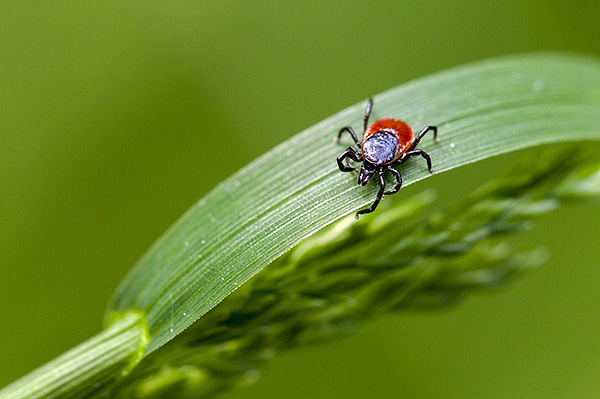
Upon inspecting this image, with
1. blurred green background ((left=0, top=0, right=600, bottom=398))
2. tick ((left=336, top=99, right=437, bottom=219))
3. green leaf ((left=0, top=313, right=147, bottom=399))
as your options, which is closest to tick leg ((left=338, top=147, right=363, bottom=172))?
tick ((left=336, top=99, right=437, bottom=219))

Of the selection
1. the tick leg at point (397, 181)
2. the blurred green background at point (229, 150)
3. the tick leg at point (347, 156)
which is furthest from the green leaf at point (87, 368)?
the blurred green background at point (229, 150)

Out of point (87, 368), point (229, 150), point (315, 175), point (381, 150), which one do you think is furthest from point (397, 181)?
point (229, 150)

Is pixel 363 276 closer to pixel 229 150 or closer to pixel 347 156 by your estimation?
pixel 347 156

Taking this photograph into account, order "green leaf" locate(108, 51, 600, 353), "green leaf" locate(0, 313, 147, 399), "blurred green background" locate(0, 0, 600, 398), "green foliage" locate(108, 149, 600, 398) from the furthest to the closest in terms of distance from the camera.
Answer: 1. "blurred green background" locate(0, 0, 600, 398)
2. "green foliage" locate(108, 149, 600, 398)
3. "green leaf" locate(108, 51, 600, 353)
4. "green leaf" locate(0, 313, 147, 399)

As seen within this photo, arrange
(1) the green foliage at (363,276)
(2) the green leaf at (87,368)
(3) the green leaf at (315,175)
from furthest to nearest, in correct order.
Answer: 1. (1) the green foliage at (363,276)
2. (3) the green leaf at (315,175)
3. (2) the green leaf at (87,368)

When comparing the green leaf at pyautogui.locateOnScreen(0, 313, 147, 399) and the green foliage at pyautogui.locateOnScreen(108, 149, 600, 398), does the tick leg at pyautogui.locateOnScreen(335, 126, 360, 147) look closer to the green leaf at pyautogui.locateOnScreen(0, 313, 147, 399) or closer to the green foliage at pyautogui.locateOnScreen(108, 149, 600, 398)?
the green foliage at pyautogui.locateOnScreen(108, 149, 600, 398)

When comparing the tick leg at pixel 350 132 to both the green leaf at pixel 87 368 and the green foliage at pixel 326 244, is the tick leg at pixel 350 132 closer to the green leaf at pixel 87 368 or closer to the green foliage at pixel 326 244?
the green foliage at pixel 326 244
